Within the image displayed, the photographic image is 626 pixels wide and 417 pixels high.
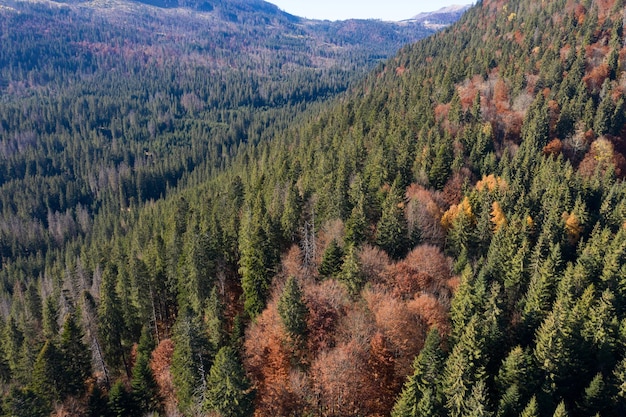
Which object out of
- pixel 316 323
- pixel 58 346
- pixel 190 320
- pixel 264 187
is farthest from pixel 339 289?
pixel 264 187

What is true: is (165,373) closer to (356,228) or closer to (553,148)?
(356,228)

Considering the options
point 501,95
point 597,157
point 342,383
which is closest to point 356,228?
point 342,383

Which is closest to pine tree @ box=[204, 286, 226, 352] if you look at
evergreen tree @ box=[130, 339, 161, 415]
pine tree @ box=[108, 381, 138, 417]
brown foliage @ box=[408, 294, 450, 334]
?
evergreen tree @ box=[130, 339, 161, 415]

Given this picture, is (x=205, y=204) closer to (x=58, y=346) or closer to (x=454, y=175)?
(x=58, y=346)

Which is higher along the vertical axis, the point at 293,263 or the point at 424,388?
the point at 424,388

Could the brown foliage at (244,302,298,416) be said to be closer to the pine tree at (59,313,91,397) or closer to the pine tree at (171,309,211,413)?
the pine tree at (171,309,211,413)
